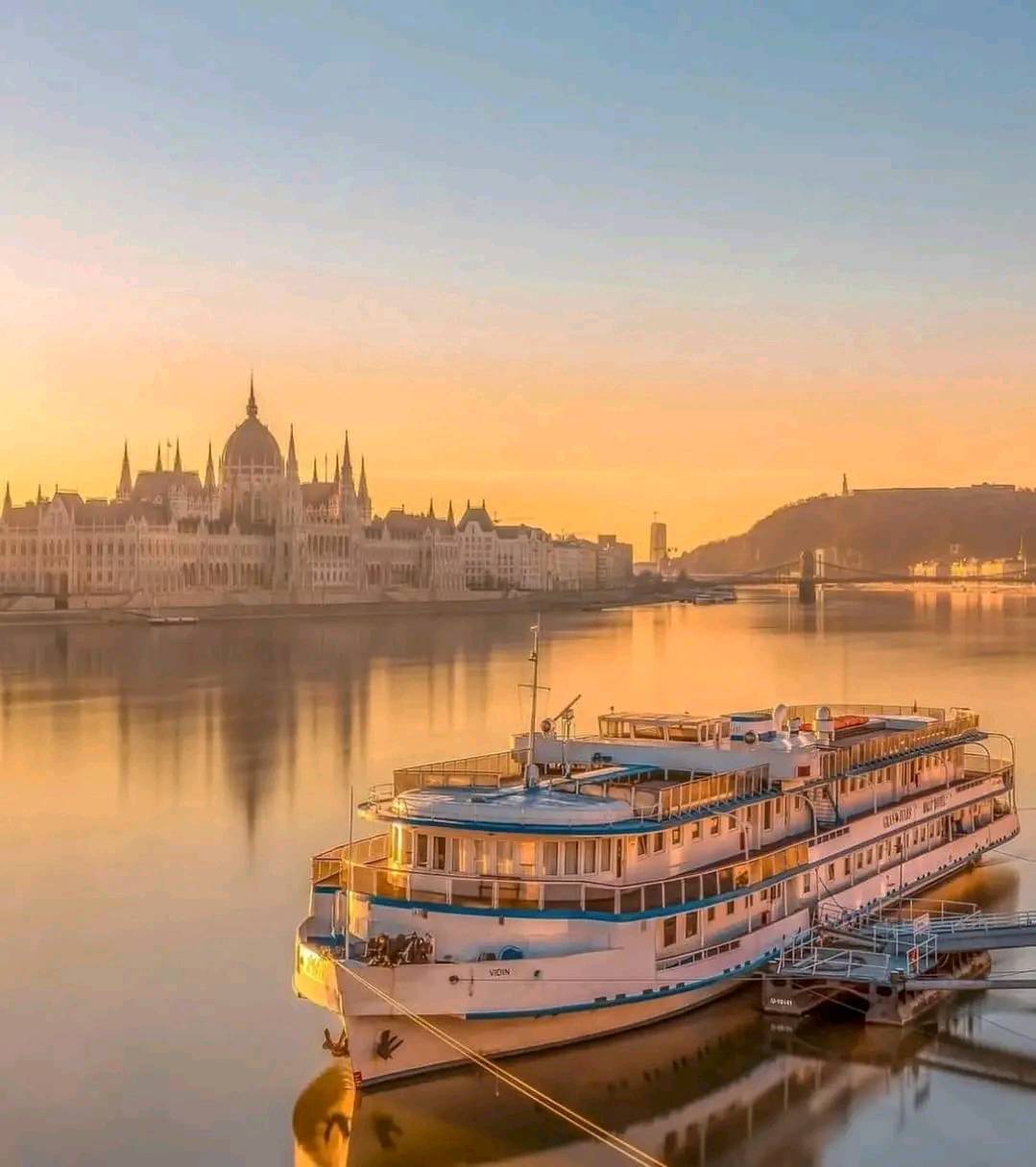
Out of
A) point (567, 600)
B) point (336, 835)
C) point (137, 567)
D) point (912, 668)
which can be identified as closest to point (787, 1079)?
point (336, 835)

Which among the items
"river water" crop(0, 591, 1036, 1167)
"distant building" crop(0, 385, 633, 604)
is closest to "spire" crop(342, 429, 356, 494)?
"distant building" crop(0, 385, 633, 604)

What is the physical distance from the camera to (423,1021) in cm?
1315

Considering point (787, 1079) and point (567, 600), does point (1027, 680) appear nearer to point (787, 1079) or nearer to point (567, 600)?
point (787, 1079)

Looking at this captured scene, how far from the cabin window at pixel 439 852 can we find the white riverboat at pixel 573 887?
2cm

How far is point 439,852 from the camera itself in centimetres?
1446

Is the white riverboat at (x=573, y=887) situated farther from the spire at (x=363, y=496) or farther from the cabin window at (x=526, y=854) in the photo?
the spire at (x=363, y=496)

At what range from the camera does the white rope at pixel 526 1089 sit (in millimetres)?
12695

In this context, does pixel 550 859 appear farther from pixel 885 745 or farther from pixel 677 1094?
pixel 885 745

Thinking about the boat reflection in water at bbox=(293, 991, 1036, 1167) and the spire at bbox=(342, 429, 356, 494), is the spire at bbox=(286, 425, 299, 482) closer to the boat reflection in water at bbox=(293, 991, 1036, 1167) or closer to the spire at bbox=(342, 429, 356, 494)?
the spire at bbox=(342, 429, 356, 494)

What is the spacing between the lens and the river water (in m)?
13.0

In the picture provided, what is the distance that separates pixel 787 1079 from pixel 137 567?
114553 millimetres

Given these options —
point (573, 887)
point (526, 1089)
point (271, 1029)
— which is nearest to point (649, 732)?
point (573, 887)

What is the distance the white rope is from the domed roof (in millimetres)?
138654

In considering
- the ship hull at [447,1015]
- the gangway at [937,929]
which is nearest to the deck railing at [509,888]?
the ship hull at [447,1015]
